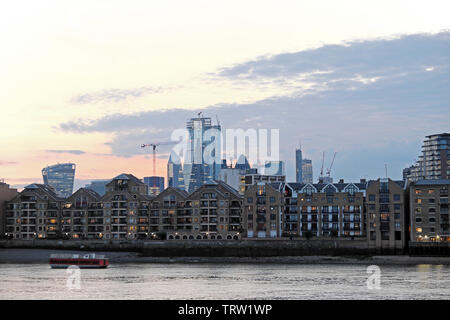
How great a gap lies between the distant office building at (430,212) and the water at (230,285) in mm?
43078

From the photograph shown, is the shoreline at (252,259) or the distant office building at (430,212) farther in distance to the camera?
the distant office building at (430,212)

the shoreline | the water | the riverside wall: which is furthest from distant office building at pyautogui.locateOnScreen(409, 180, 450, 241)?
the water

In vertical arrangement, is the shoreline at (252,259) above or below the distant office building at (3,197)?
below

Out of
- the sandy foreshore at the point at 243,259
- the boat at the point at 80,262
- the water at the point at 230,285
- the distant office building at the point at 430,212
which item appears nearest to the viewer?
the water at the point at 230,285

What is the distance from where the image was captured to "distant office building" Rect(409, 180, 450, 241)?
148 meters

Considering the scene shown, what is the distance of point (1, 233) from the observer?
7564 inches

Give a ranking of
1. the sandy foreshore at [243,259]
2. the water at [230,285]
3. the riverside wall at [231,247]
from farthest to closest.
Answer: the riverside wall at [231,247] < the sandy foreshore at [243,259] < the water at [230,285]

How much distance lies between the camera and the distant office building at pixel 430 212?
485 ft

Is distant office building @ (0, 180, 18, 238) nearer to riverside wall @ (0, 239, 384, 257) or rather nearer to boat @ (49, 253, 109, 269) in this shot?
riverside wall @ (0, 239, 384, 257)

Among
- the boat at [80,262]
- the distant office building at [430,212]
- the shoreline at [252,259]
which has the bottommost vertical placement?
the shoreline at [252,259]

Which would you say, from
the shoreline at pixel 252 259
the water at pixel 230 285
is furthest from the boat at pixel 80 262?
the shoreline at pixel 252 259

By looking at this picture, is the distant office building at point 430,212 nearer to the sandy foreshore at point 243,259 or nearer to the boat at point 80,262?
the sandy foreshore at point 243,259
